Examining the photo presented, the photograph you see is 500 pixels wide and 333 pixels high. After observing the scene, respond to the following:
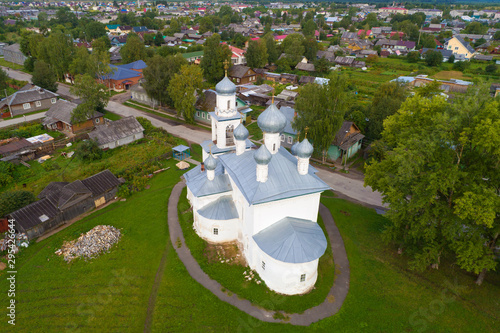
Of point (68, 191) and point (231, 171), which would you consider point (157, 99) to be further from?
point (231, 171)

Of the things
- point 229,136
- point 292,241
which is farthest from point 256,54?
point 292,241

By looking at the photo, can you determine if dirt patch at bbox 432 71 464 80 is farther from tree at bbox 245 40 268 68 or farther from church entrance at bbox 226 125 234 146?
church entrance at bbox 226 125 234 146

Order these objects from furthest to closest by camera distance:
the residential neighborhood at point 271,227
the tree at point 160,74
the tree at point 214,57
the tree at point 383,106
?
the tree at point 214,57
the tree at point 160,74
the tree at point 383,106
the residential neighborhood at point 271,227

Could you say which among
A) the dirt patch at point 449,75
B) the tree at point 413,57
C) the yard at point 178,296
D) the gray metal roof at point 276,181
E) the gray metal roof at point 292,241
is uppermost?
the tree at point 413,57

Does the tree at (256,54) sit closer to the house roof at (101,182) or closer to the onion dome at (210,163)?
the house roof at (101,182)

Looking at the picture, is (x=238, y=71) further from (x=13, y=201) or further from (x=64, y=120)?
(x=13, y=201)

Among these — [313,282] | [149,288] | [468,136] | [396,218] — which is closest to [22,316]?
[149,288]

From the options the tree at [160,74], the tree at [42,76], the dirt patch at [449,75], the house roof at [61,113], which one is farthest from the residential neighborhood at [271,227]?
the dirt patch at [449,75]
